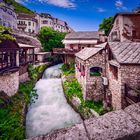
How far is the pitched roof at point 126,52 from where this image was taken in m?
13.5

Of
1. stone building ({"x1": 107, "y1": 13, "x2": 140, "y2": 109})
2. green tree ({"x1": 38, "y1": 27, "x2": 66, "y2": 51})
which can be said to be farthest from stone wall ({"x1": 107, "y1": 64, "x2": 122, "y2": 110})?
green tree ({"x1": 38, "y1": 27, "x2": 66, "y2": 51})

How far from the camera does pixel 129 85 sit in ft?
45.0

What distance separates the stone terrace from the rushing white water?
13280 millimetres

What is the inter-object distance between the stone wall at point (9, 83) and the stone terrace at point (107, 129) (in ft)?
50.1

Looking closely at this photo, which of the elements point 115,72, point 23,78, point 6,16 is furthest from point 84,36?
point 115,72

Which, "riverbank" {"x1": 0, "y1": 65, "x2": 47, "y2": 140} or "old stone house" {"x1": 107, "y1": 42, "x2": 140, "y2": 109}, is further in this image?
"old stone house" {"x1": 107, "y1": 42, "x2": 140, "y2": 109}

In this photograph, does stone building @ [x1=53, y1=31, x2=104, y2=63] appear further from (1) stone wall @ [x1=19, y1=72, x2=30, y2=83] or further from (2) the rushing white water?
(2) the rushing white water

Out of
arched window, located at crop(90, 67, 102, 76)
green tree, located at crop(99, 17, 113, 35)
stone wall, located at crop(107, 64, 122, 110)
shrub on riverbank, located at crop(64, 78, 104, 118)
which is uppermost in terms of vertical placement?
green tree, located at crop(99, 17, 113, 35)

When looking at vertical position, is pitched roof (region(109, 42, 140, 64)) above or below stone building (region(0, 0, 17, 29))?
below

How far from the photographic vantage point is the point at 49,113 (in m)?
18.8

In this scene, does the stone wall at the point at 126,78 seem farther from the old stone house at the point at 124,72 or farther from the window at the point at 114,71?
the window at the point at 114,71

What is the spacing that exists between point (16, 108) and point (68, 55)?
22740 millimetres

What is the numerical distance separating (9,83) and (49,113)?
4.94 meters

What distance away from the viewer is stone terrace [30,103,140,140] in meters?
1.99
